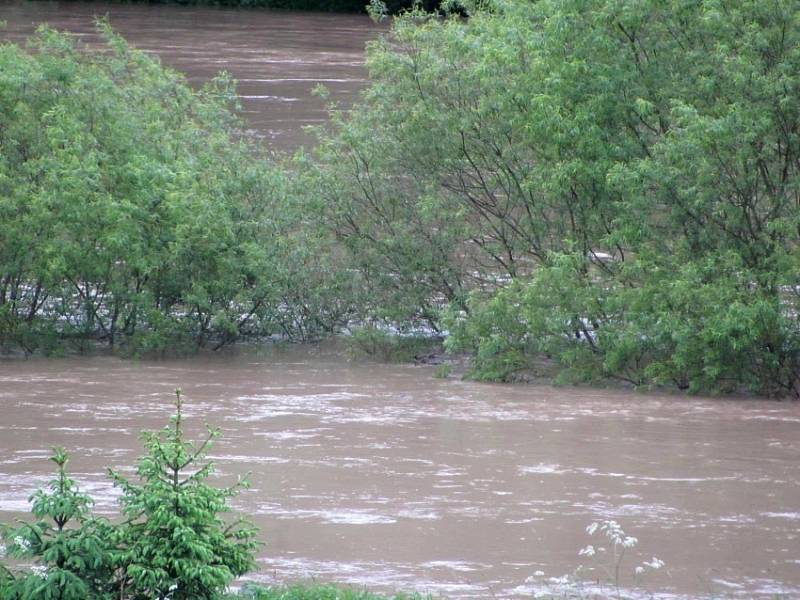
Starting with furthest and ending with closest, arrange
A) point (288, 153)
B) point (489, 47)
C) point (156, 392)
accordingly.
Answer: point (288, 153) → point (489, 47) → point (156, 392)

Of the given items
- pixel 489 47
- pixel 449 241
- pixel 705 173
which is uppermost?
pixel 489 47

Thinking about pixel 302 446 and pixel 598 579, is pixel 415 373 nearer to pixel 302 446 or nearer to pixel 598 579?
pixel 302 446

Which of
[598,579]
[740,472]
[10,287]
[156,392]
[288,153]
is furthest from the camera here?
[288,153]

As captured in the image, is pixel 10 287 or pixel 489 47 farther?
pixel 10 287

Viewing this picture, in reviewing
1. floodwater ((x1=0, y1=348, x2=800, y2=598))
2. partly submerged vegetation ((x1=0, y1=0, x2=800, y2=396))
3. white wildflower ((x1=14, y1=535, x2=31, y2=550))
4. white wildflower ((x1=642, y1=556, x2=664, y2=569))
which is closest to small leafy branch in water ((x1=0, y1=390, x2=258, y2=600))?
white wildflower ((x1=14, y1=535, x2=31, y2=550))

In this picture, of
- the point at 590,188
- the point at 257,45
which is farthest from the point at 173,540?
the point at 257,45

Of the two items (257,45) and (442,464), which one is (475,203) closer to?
(442,464)

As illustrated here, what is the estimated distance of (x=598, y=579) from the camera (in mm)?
8242

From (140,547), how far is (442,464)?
201 inches

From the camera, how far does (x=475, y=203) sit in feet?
53.1

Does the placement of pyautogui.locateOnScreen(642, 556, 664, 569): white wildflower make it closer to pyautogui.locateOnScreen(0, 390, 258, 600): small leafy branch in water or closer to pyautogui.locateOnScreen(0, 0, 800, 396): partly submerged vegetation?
pyautogui.locateOnScreen(0, 390, 258, 600): small leafy branch in water

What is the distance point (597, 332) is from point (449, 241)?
236cm

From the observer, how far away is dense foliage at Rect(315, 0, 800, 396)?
1391cm

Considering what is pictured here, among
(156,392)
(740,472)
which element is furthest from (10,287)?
(740,472)
